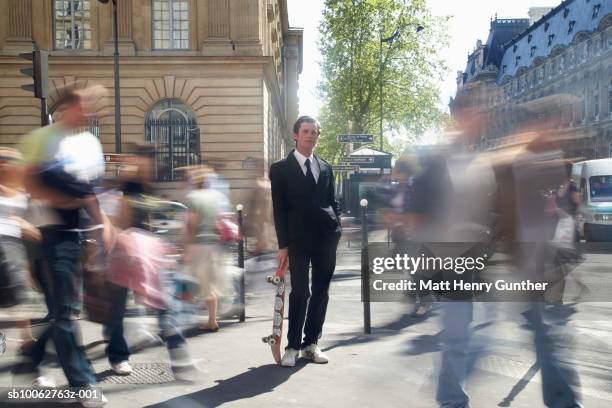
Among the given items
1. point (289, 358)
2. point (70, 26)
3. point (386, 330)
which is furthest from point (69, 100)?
point (70, 26)

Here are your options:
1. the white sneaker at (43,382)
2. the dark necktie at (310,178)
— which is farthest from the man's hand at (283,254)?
the white sneaker at (43,382)

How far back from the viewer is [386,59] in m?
50.8

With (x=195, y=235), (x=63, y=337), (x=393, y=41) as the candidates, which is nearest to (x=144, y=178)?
(x=195, y=235)

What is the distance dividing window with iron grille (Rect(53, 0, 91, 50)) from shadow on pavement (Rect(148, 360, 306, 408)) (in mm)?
25025

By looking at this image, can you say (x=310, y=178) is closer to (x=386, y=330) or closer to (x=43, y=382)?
(x=43, y=382)

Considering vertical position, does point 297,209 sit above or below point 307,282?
above

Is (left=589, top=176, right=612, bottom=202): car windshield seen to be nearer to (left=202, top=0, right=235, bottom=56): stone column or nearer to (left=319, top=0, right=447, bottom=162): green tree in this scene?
(left=202, top=0, right=235, bottom=56): stone column

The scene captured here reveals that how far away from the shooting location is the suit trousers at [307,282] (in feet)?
17.1

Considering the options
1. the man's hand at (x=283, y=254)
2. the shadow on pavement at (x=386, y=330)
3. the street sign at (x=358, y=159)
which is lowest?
the shadow on pavement at (x=386, y=330)

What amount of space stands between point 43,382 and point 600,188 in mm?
20073

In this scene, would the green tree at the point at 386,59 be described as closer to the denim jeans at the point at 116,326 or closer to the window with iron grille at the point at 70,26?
the window with iron grille at the point at 70,26

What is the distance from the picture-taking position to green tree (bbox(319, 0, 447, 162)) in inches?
2010

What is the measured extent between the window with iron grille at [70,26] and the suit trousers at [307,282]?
24.7 meters

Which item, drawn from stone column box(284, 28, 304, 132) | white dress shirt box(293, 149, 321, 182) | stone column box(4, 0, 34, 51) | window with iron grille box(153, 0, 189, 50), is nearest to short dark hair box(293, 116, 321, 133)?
white dress shirt box(293, 149, 321, 182)
